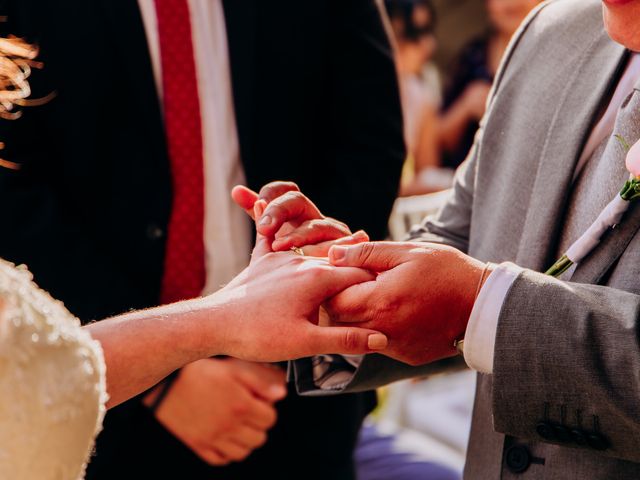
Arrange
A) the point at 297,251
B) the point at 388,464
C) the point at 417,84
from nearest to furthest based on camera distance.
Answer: the point at 297,251, the point at 388,464, the point at 417,84

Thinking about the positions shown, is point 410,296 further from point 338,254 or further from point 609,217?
point 609,217

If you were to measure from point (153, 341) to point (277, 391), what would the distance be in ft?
3.14

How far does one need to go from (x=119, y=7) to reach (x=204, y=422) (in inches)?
44.4

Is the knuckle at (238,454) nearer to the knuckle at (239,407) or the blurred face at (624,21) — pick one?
the knuckle at (239,407)

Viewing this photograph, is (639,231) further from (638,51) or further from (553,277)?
(638,51)

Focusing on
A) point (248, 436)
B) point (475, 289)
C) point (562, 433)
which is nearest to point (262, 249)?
point (475, 289)

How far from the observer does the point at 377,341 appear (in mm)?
1511

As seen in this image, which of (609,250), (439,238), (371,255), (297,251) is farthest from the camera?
(439,238)

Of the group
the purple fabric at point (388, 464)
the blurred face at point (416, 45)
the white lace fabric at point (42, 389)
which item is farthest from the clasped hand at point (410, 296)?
the blurred face at point (416, 45)

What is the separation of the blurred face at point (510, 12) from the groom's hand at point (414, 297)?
403cm

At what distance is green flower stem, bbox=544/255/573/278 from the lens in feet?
5.04

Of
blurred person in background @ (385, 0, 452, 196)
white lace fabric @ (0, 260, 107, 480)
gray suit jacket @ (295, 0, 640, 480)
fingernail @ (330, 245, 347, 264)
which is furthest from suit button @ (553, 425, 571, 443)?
blurred person in background @ (385, 0, 452, 196)

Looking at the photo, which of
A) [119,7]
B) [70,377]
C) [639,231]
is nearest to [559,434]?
[639,231]

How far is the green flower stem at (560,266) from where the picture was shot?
5.04ft
